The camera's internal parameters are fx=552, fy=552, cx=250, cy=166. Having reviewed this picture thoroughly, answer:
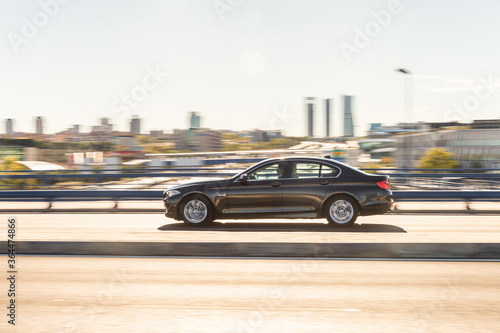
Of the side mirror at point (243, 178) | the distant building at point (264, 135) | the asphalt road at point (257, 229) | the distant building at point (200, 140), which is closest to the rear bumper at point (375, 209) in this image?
the asphalt road at point (257, 229)

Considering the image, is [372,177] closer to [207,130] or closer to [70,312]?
[70,312]

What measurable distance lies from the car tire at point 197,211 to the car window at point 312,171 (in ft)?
6.03

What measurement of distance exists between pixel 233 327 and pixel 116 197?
12.9 meters

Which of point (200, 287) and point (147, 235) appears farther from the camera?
point (147, 235)

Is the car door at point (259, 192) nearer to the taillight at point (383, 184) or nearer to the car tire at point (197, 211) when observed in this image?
the car tire at point (197, 211)

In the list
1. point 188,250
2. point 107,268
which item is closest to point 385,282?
point 188,250

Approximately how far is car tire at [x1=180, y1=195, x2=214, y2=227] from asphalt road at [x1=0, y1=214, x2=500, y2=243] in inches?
9.1

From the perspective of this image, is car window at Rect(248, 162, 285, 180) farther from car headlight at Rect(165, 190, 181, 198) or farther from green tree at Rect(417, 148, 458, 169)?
green tree at Rect(417, 148, 458, 169)

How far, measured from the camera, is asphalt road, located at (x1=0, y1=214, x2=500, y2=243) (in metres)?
8.26

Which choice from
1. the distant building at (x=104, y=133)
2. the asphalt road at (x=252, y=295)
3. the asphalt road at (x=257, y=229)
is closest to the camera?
the asphalt road at (x=252, y=295)

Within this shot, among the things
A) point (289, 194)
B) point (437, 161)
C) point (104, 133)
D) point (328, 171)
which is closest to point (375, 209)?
point (328, 171)

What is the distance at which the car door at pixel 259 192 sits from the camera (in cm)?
1102

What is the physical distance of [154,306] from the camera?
515cm

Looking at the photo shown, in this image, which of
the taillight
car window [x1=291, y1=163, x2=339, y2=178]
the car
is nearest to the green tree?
the taillight
